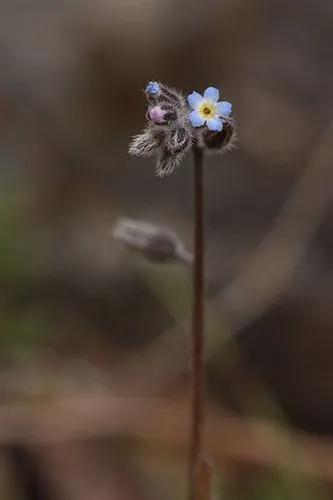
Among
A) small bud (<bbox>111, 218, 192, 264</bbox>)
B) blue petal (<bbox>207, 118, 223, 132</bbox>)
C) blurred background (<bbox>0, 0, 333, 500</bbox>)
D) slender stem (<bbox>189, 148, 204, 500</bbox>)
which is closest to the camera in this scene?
blue petal (<bbox>207, 118, 223, 132</bbox>)

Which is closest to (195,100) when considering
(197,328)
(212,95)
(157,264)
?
(212,95)

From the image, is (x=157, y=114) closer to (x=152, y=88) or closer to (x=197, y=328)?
(x=152, y=88)

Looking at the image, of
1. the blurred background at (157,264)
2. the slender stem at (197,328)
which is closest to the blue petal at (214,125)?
the slender stem at (197,328)

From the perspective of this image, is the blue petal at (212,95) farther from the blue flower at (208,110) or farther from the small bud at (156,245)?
the small bud at (156,245)

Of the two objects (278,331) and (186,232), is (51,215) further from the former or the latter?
(278,331)

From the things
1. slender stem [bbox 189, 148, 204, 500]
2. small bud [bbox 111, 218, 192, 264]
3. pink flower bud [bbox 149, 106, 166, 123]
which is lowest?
slender stem [bbox 189, 148, 204, 500]

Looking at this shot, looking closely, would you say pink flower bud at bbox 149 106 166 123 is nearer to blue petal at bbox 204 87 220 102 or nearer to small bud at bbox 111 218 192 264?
blue petal at bbox 204 87 220 102

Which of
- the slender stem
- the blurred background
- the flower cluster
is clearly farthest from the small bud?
the blurred background

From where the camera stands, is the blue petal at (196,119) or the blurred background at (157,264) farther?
the blurred background at (157,264)
